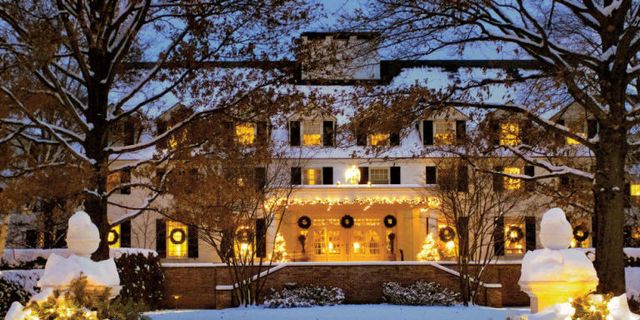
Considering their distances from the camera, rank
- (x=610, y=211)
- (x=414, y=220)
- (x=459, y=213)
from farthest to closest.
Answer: (x=414, y=220)
(x=459, y=213)
(x=610, y=211)

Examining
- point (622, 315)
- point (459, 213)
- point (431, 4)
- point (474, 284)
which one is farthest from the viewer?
point (459, 213)

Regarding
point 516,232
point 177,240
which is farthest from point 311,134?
point 516,232

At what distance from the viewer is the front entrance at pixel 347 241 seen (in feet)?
154

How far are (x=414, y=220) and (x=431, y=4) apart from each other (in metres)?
30.9

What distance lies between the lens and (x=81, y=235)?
7930 mm

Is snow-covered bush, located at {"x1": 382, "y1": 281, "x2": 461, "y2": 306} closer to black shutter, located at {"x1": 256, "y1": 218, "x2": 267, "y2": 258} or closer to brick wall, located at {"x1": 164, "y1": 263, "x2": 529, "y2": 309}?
brick wall, located at {"x1": 164, "y1": 263, "x2": 529, "y2": 309}

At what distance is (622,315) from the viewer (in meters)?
6.57

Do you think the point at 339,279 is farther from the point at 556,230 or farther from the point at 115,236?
the point at 556,230

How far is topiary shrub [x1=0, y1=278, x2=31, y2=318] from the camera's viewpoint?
1800 cm

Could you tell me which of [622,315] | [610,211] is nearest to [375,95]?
[610,211]

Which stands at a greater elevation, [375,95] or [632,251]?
[375,95]

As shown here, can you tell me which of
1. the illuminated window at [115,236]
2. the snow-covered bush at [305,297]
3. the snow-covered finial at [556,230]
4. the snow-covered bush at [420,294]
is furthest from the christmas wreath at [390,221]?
→ the snow-covered finial at [556,230]

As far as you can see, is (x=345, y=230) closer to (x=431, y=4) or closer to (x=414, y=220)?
(x=414, y=220)

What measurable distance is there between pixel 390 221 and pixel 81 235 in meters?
38.1
